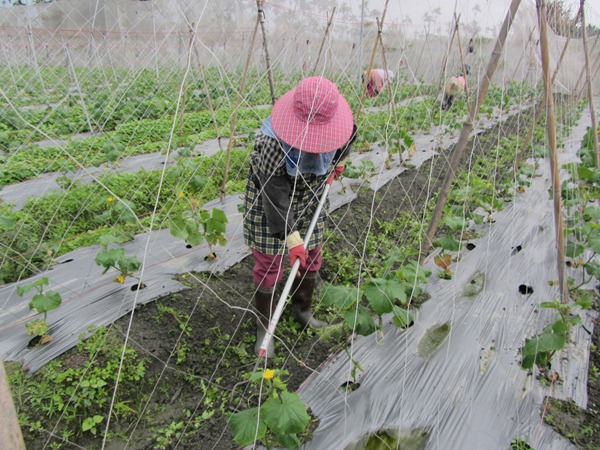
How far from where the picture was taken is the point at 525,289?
2.32 m

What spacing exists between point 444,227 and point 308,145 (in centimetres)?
210

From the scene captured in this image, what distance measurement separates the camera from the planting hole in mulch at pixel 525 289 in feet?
7.54

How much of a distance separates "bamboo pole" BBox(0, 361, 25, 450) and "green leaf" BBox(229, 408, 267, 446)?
55 centimetres

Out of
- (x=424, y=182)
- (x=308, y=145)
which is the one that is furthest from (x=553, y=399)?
(x=424, y=182)

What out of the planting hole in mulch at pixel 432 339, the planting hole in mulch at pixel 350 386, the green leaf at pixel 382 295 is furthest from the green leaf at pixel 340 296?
the planting hole in mulch at pixel 432 339

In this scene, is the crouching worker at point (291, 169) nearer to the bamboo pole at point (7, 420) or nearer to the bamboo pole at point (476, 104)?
the bamboo pole at point (476, 104)

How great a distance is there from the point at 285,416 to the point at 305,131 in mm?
974

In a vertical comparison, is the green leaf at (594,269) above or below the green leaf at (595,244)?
below

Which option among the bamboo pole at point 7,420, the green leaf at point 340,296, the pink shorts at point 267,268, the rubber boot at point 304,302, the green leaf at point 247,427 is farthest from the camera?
the rubber boot at point 304,302

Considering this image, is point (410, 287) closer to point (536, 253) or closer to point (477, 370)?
point (477, 370)

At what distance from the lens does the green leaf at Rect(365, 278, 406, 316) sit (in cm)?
144

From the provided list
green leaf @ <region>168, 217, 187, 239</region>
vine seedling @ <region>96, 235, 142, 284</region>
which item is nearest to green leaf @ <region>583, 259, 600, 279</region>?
green leaf @ <region>168, 217, 187, 239</region>

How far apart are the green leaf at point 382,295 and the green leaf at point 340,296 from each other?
5 centimetres

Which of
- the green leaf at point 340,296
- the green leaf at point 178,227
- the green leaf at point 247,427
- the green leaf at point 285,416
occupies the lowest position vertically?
the green leaf at point 247,427
